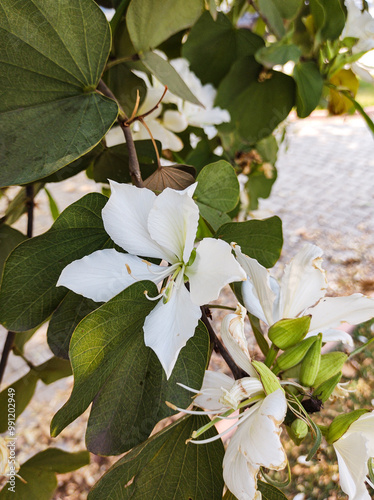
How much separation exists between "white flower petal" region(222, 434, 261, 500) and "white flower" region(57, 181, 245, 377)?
72 mm

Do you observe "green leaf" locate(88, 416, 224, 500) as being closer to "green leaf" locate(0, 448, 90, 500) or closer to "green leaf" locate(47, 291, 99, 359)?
"green leaf" locate(47, 291, 99, 359)

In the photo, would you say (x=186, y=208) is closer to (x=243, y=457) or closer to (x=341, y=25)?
(x=243, y=457)

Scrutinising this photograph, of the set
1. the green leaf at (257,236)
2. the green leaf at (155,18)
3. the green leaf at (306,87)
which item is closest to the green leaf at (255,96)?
the green leaf at (306,87)

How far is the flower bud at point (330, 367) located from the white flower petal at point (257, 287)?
0.05 metres

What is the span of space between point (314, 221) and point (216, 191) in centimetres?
259

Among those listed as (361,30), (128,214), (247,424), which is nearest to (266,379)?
(247,424)

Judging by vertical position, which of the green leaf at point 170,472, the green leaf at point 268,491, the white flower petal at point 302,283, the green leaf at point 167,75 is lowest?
the green leaf at point 268,491

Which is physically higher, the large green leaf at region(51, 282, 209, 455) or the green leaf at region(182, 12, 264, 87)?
the green leaf at region(182, 12, 264, 87)

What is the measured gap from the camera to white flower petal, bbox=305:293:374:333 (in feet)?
1.09

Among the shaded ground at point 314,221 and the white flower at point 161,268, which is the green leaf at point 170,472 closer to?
the white flower at point 161,268

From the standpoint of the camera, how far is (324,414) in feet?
4.70

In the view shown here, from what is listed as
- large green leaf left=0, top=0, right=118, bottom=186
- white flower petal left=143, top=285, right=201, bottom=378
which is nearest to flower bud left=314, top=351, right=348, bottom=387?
white flower petal left=143, top=285, right=201, bottom=378

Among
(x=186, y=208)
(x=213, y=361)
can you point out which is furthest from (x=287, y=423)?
(x=213, y=361)

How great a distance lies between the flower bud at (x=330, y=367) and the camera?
0.34 m
